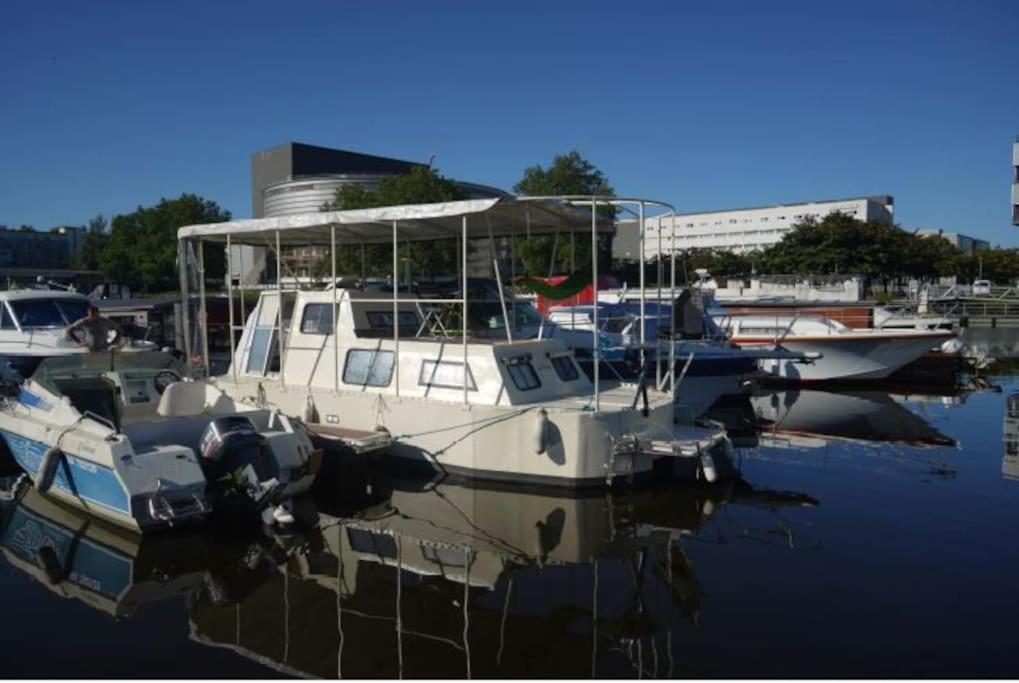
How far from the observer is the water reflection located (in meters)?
7.09

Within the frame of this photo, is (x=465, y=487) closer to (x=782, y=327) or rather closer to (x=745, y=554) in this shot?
(x=745, y=554)

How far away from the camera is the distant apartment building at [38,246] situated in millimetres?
105562

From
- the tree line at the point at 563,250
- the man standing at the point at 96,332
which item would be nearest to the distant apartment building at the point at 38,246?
the tree line at the point at 563,250

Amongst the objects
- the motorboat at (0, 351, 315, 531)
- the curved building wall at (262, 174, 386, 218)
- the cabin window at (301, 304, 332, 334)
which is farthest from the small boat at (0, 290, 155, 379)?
the curved building wall at (262, 174, 386, 218)

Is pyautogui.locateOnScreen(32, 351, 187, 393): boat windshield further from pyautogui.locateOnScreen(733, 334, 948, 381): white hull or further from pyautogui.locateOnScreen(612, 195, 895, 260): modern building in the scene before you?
pyautogui.locateOnScreen(612, 195, 895, 260): modern building

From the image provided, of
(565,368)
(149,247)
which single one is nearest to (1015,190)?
(565,368)

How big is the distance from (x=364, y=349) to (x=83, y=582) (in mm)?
6575

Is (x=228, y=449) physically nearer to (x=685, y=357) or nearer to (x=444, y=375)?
(x=444, y=375)

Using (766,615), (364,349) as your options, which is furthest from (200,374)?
(766,615)

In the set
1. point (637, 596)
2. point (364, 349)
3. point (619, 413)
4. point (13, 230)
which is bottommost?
point (637, 596)

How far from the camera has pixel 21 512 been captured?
1120 cm

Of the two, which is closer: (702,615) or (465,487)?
(702,615)

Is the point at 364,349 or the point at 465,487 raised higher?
the point at 364,349

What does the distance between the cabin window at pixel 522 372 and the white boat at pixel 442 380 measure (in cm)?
2
